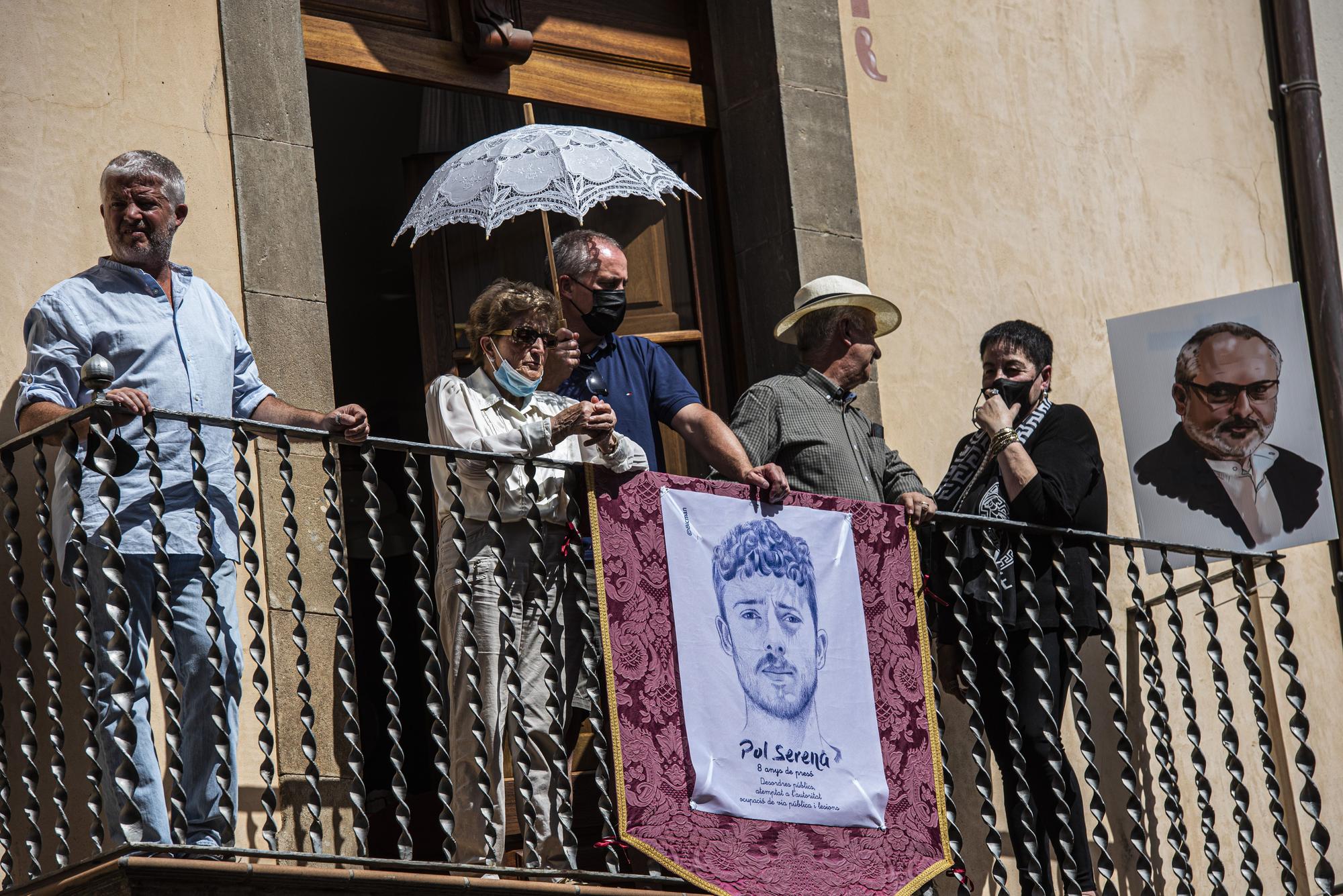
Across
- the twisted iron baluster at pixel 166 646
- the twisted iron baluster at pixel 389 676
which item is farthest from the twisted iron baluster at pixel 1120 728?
the twisted iron baluster at pixel 166 646

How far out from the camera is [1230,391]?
847cm

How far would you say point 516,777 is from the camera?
615cm

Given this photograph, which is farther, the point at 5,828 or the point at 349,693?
the point at 349,693

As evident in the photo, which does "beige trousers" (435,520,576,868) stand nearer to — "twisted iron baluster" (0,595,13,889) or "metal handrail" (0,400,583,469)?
"metal handrail" (0,400,583,469)

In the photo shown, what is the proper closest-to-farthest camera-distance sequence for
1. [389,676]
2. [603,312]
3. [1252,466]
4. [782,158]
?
[389,676] → [603,312] → [782,158] → [1252,466]

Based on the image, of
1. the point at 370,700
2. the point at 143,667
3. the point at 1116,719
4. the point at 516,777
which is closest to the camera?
the point at 143,667

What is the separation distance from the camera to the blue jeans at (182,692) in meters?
5.52

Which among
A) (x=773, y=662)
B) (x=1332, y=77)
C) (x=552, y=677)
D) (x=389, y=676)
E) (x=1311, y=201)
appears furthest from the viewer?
(x=1332, y=77)

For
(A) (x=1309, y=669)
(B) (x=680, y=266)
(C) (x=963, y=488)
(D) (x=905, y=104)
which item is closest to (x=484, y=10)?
(B) (x=680, y=266)

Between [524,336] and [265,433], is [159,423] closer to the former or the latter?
[265,433]

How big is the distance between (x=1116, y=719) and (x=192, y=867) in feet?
10.7

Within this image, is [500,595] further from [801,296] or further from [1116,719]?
[1116,719]

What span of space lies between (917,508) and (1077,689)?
897 millimetres

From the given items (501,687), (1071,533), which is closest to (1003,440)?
(1071,533)
